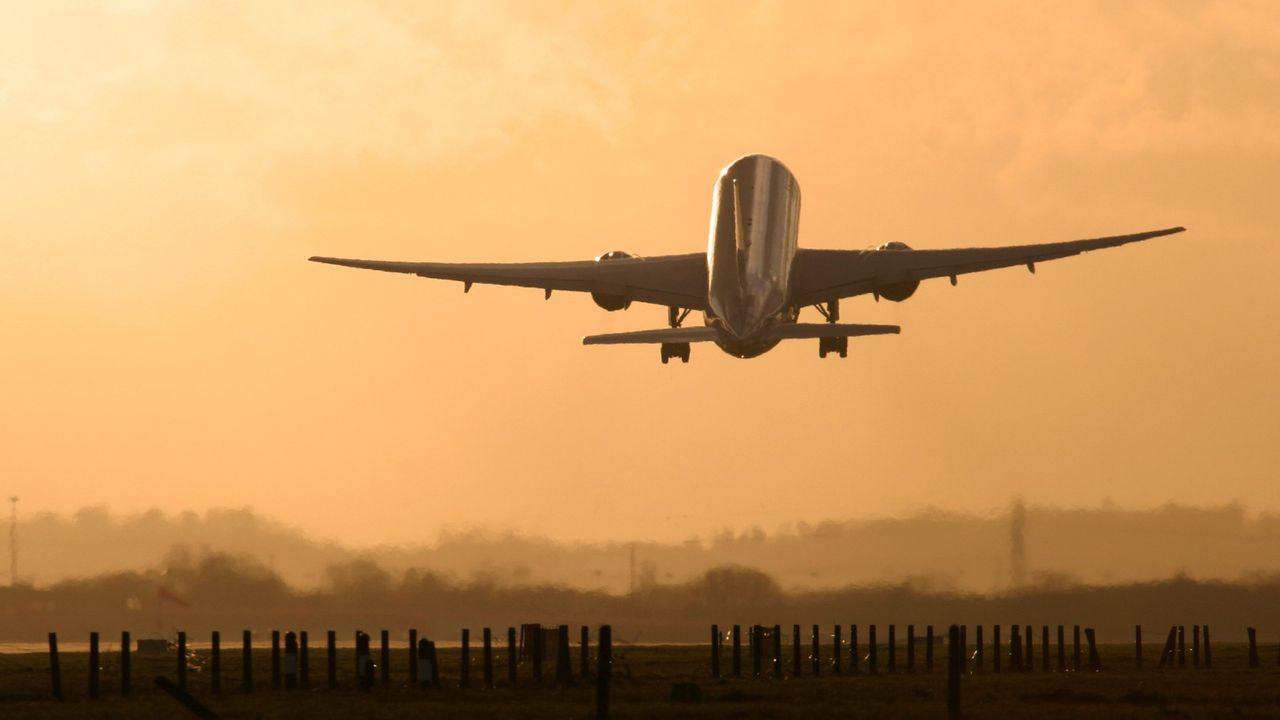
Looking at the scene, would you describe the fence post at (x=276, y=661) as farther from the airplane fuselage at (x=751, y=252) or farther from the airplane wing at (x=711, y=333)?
the airplane fuselage at (x=751, y=252)

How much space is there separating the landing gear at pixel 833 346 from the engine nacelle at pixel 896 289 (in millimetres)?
3512

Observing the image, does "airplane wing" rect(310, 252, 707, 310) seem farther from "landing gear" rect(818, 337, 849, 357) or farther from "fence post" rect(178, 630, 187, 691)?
"fence post" rect(178, 630, 187, 691)

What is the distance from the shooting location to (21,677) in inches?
2904

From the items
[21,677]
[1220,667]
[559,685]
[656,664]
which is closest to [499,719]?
[559,685]

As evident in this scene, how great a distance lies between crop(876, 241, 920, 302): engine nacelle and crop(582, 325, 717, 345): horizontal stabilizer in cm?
1252

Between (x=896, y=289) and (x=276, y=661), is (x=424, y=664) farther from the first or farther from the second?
(x=896, y=289)

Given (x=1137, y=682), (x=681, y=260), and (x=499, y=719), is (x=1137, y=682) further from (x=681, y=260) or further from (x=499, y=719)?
(x=681, y=260)

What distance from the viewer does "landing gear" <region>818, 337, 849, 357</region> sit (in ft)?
302

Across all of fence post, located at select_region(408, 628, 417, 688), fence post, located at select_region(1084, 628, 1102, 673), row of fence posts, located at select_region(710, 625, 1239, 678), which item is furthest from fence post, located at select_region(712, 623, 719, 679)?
fence post, located at select_region(1084, 628, 1102, 673)

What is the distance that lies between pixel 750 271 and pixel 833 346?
5.47 meters

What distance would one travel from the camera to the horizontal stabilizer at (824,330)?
78.4 m

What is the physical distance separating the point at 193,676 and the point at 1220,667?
38.2m

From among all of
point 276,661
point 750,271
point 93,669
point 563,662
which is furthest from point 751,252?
point 93,669

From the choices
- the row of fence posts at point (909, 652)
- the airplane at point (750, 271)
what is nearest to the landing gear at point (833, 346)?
the airplane at point (750, 271)
